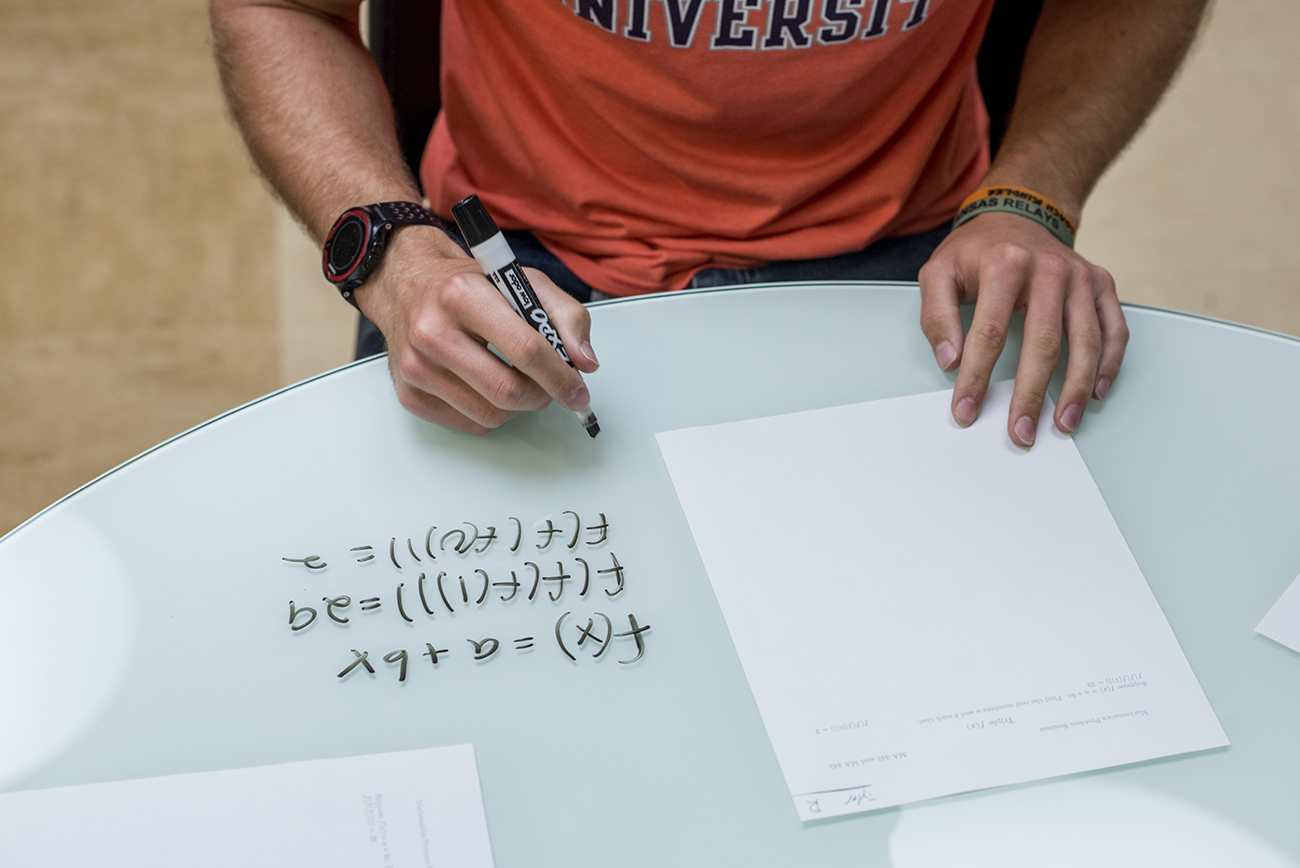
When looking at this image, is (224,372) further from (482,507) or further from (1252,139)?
(1252,139)

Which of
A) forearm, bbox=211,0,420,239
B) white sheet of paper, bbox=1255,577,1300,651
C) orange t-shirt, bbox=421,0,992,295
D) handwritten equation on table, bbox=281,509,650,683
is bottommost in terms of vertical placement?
white sheet of paper, bbox=1255,577,1300,651

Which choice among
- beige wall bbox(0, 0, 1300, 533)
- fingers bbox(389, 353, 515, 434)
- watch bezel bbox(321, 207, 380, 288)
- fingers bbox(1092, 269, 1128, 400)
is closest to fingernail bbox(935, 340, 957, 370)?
fingers bbox(1092, 269, 1128, 400)

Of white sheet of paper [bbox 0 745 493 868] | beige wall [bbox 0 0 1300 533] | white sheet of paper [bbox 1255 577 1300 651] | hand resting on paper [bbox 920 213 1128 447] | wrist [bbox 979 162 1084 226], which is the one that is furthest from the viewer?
beige wall [bbox 0 0 1300 533]

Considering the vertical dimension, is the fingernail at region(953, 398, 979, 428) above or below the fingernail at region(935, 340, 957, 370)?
below


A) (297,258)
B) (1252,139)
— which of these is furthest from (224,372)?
(1252,139)

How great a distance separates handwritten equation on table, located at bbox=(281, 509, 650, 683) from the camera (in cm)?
64

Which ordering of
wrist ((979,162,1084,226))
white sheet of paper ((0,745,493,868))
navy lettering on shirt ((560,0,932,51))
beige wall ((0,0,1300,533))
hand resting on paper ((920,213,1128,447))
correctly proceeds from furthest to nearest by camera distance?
beige wall ((0,0,1300,533)), wrist ((979,162,1084,226)), navy lettering on shirt ((560,0,932,51)), hand resting on paper ((920,213,1128,447)), white sheet of paper ((0,745,493,868))

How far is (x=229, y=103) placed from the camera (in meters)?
1.04

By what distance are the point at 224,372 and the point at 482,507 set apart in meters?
1.32

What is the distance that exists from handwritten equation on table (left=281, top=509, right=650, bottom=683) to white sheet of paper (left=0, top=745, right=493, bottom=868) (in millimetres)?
71

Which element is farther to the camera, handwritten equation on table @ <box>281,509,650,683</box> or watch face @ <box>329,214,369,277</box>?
watch face @ <box>329,214,369,277</box>

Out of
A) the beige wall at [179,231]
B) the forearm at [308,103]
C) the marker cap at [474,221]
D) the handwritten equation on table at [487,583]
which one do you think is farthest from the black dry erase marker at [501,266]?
the beige wall at [179,231]

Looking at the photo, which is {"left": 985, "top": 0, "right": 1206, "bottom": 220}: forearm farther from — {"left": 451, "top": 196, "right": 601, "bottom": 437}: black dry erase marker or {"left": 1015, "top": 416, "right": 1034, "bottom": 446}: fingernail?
{"left": 451, "top": 196, "right": 601, "bottom": 437}: black dry erase marker

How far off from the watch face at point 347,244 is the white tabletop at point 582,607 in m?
0.10
